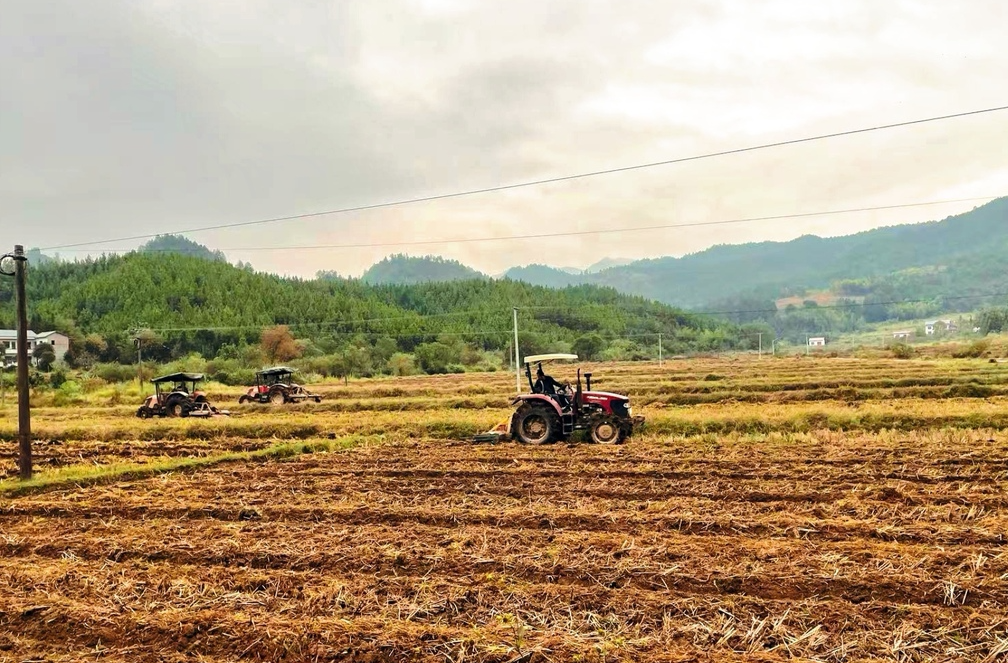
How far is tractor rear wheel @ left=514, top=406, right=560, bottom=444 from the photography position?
52.3 ft

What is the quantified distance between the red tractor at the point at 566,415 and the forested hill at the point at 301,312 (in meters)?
57.7

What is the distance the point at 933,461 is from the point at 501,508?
7564 millimetres

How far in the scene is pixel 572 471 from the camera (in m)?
11.9

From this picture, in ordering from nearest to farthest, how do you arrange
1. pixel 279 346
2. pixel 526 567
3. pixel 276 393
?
pixel 526 567 → pixel 276 393 → pixel 279 346

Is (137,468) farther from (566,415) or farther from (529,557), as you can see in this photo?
(529,557)

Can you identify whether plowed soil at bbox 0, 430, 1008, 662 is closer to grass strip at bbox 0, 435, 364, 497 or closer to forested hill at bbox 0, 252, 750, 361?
grass strip at bbox 0, 435, 364, 497

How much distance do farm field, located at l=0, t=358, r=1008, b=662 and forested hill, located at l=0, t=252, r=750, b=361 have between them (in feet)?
205

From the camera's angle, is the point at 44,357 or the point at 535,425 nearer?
the point at 535,425

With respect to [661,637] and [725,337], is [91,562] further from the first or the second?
[725,337]

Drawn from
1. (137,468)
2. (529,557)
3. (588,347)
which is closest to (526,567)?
(529,557)

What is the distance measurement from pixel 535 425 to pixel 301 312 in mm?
82996

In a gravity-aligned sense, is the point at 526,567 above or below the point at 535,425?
below

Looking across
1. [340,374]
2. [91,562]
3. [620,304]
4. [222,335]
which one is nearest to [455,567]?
[91,562]

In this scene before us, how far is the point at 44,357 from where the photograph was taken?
62781 millimetres
